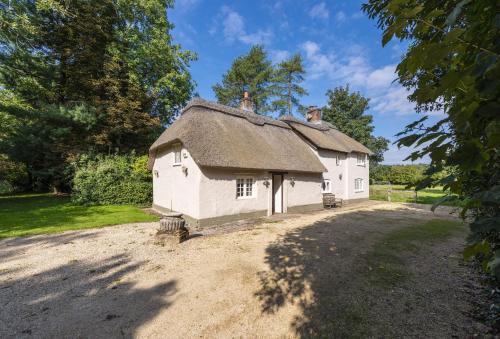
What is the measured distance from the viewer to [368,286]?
5.25m

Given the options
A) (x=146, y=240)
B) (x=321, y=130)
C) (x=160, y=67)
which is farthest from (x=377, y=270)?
(x=160, y=67)

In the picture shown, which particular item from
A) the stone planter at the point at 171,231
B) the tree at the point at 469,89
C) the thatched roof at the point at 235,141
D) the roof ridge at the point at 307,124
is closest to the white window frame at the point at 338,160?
the roof ridge at the point at 307,124

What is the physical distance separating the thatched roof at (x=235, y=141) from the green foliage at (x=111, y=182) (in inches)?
74.0

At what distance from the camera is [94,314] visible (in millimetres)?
4383

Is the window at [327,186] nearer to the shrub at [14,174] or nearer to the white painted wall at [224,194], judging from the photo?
the white painted wall at [224,194]

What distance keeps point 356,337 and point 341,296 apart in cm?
120

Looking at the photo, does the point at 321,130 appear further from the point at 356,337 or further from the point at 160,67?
the point at 356,337

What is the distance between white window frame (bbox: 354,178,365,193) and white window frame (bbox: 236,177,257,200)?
43.7 feet

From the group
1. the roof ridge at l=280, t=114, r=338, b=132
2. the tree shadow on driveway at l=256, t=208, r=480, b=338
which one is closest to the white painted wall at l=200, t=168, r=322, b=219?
the tree shadow on driveway at l=256, t=208, r=480, b=338

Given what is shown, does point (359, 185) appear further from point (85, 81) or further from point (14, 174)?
point (14, 174)

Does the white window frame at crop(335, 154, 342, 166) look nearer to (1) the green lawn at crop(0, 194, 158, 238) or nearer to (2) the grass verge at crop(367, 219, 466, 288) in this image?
(2) the grass verge at crop(367, 219, 466, 288)

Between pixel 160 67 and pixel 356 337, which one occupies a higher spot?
pixel 160 67

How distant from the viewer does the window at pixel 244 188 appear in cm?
1226

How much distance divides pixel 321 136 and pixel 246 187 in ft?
36.2
